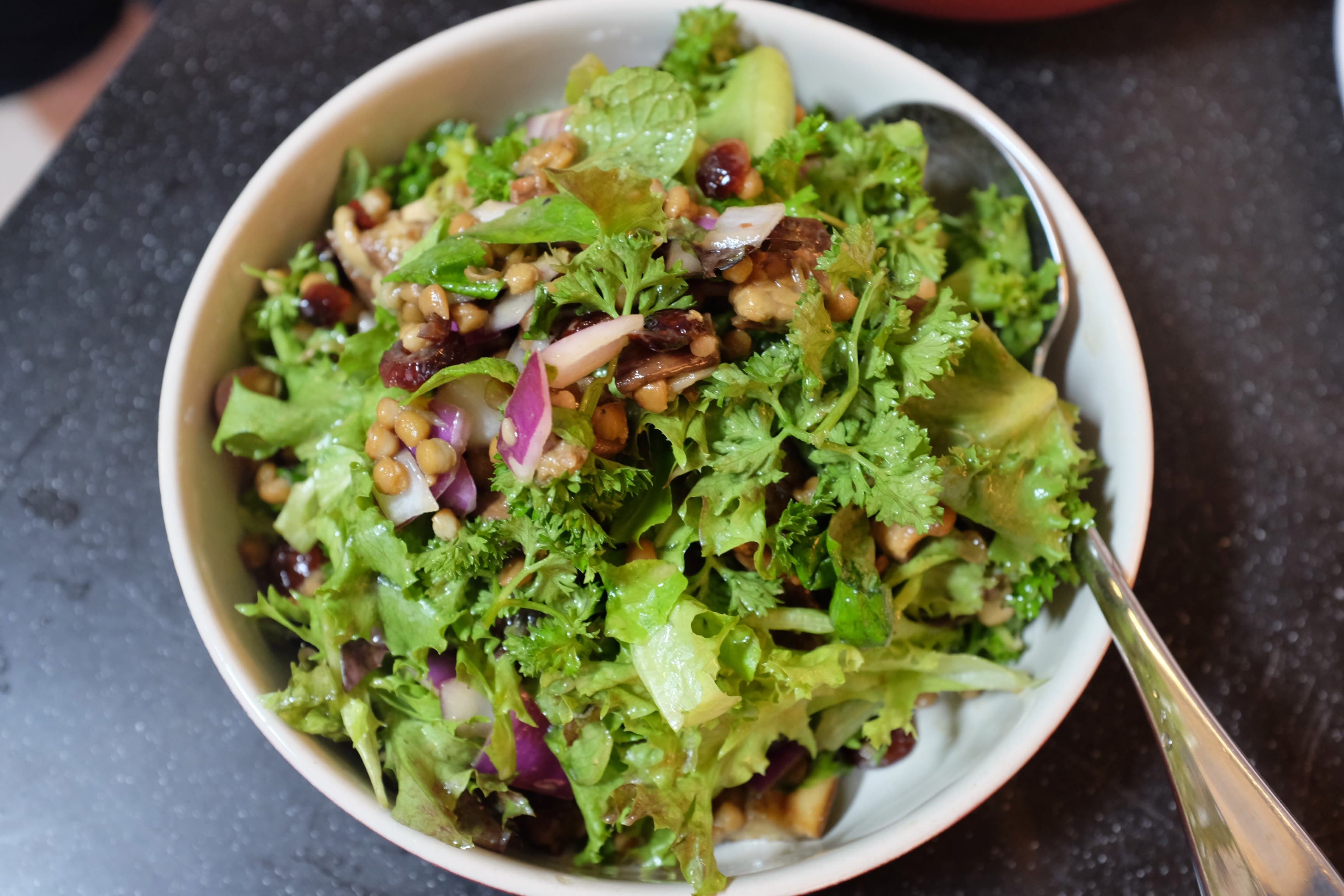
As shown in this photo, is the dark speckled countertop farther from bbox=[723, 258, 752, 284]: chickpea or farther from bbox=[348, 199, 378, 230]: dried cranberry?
bbox=[723, 258, 752, 284]: chickpea

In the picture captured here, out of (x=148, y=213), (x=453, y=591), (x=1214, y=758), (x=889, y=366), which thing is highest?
(x=889, y=366)

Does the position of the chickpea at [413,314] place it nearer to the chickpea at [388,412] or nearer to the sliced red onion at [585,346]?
the chickpea at [388,412]

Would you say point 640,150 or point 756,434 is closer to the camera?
point 756,434

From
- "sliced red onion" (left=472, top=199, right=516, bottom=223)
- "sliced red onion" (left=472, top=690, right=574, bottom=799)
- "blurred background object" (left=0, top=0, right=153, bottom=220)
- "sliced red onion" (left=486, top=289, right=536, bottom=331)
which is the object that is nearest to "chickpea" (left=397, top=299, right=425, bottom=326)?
"sliced red onion" (left=486, top=289, right=536, bottom=331)

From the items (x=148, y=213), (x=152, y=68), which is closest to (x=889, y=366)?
(x=148, y=213)

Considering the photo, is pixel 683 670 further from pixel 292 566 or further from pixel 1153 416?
pixel 1153 416

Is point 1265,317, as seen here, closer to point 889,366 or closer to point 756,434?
point 889,366
